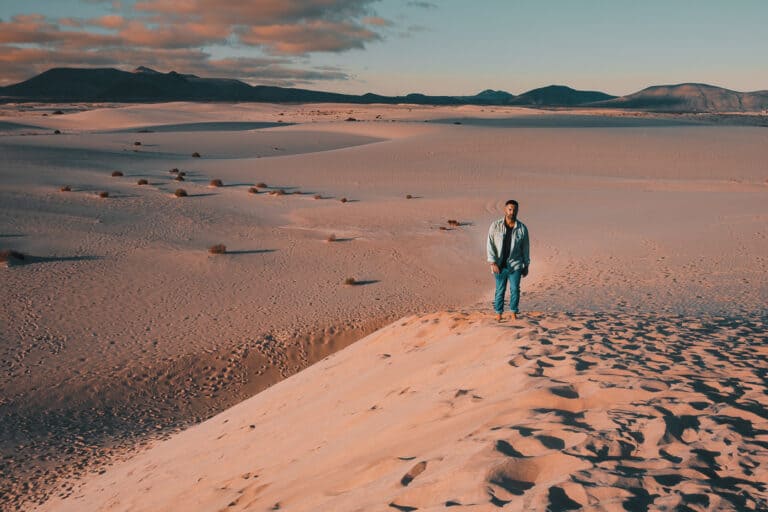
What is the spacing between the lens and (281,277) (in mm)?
16500

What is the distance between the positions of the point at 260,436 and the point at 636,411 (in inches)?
173

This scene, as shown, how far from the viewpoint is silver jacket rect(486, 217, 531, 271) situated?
855 centimetres

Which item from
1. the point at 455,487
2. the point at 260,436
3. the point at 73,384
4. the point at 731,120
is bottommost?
the point at 73,384

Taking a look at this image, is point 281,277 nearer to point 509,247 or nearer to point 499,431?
point 509,247

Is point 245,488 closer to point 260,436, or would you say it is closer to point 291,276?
point 260,436

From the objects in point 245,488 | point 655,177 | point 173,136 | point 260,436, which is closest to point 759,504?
point 245,488

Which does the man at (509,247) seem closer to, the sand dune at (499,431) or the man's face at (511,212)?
the man's face at (511,212)

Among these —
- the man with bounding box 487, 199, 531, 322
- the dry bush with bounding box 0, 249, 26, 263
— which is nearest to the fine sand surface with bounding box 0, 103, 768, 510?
the dry bush with bounding box 0, 249, 26, 263

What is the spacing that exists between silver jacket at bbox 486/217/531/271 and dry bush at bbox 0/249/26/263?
13180mm

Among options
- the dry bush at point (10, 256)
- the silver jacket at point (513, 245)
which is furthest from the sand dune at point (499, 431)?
the dry bush at point (10, 256)

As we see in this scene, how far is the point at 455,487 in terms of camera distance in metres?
4.23

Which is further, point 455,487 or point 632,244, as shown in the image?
point 632,244

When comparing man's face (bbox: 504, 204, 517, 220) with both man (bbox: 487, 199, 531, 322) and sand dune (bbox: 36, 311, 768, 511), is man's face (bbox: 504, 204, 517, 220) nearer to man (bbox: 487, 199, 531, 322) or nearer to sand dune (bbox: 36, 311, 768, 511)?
man (bbox: 487, 199, 531, 322)

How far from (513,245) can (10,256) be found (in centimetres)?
1360
